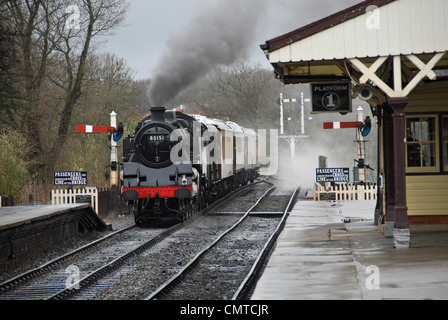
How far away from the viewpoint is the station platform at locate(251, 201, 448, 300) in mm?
6973

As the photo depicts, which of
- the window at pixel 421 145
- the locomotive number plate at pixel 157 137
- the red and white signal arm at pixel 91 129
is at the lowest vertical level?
the window at pixel 421 145

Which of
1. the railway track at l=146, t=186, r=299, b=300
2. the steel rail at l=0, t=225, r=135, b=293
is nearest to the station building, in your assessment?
the railway track at l=146, t=186, r=299, b=300

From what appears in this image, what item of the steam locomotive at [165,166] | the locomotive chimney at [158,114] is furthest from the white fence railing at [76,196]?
the locomotive chimney at [158,114]

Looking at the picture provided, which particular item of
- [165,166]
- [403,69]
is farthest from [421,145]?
[165,166]

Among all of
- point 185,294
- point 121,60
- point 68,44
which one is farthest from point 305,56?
point 121,60

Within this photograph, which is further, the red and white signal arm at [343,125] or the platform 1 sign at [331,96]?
the red and white signal arm at [343,125]

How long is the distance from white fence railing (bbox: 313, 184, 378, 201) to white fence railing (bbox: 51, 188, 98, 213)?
7.77m

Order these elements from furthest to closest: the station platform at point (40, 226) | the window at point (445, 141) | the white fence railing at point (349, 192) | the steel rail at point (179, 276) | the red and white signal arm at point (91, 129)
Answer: the white fence railing at point (349, 192), the red and white signal arm at point (91, 129), the window at point (445, 141), the station platform at point (40, 226), the steel rail at point (179, 276)

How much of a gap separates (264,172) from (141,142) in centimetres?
3141

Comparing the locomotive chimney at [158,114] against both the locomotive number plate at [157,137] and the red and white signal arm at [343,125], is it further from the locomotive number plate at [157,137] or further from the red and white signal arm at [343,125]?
→ the red and white signal arm at [343,125]

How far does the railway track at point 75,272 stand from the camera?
27.8 feet

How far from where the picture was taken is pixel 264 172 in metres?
47.0

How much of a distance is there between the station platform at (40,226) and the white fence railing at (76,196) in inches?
112
